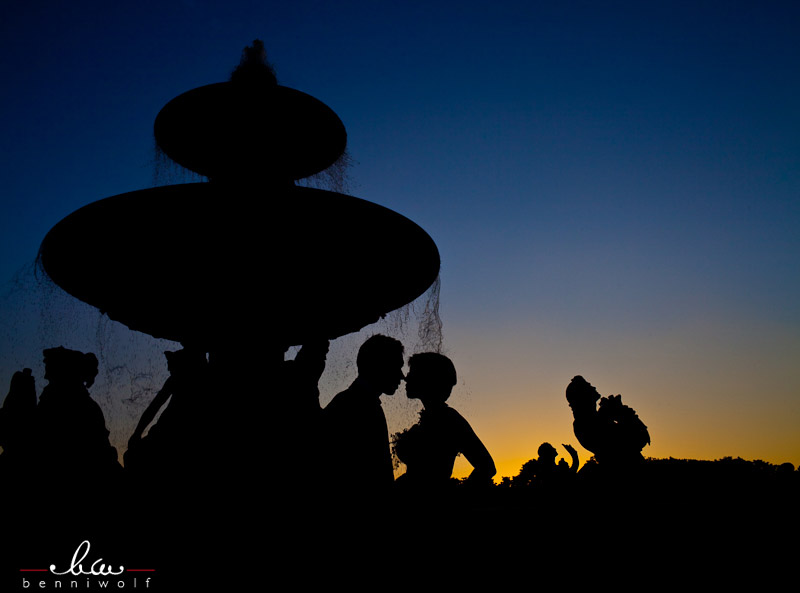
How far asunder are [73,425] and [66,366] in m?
0.63

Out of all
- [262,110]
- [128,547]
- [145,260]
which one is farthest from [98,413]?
[262,110]

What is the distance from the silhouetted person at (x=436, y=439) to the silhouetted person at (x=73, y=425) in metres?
2.97

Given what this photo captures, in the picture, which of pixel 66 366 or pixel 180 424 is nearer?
pixel 180 424

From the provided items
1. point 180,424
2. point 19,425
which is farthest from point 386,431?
point 19,425

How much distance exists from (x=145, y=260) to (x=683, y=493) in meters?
4.85

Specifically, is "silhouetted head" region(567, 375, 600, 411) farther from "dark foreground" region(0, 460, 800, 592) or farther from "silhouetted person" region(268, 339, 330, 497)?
"silhouetted person" region(268, 339, 330, 497)

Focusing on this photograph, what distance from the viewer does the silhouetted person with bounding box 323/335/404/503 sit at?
3240 millimetres

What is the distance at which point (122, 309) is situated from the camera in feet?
16.4

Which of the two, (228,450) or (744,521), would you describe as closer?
(744,521)

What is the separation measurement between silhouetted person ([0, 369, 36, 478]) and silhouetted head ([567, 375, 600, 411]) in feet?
17.9

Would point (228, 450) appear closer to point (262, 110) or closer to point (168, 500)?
point (168, 500)

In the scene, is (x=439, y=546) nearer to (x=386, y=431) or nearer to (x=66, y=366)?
(x=386, y=431)

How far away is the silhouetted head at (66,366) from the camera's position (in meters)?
5.42

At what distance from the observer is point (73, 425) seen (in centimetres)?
531
